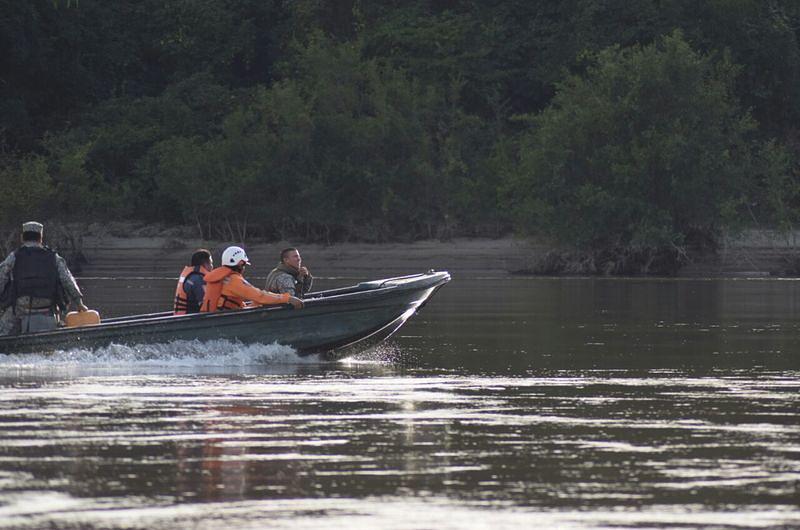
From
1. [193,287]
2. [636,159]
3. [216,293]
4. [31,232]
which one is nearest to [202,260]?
[193,287]

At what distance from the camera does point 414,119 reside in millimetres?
56969

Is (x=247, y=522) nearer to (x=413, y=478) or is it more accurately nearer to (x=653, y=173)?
(x=413, y=478)

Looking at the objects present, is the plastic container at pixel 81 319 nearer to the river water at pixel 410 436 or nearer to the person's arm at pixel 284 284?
the river water at pixel 410 436

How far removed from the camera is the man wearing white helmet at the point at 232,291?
1806 cm

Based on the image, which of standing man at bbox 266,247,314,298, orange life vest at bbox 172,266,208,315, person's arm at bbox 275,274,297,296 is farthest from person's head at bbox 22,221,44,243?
person's arm at bbox 275,274,297,296

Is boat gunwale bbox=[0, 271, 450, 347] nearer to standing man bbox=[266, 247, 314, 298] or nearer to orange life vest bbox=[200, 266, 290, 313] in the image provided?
orange life vest bbox=[200, 266, 290, 313]

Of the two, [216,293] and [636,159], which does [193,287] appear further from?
[636,159]

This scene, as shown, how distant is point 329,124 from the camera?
56.8m

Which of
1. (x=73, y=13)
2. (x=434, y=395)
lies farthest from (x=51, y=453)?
(x=73, y=13)

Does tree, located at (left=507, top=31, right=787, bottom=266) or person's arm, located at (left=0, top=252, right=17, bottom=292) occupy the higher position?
tree, located at (left=507, top=31, right=787, bottom=266)

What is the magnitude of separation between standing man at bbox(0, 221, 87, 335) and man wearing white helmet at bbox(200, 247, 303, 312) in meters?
1.31

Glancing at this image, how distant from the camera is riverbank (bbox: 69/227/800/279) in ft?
172

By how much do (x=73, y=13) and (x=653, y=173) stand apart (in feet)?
67.7

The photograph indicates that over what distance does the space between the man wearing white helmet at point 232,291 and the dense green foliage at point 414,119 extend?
33.9m
